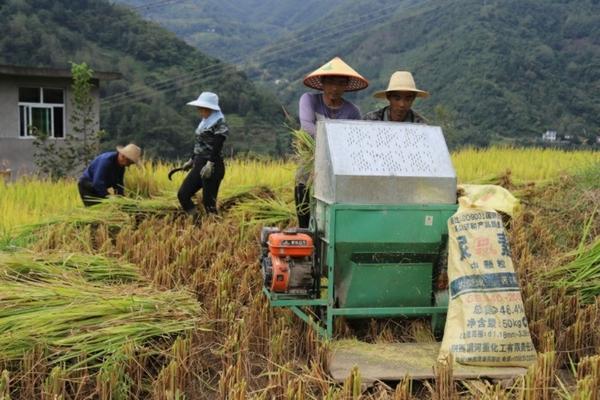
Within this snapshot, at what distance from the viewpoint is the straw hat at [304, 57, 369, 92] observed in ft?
14.6

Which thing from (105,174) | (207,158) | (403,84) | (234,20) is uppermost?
(234,20)

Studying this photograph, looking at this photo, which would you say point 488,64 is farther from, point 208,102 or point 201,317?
point 201,317

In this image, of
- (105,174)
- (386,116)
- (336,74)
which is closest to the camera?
(336,74)

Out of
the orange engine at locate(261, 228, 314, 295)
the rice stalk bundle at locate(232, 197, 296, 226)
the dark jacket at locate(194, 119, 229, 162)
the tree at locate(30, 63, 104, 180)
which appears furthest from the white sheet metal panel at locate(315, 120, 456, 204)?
the tree at locate(30, 63, 104, 180)

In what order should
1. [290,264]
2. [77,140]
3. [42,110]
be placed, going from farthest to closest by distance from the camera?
[42,110] → [77,140] → [290,264]

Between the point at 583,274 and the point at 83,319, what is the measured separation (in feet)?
10.1

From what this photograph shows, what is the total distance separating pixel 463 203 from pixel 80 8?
43.9 m

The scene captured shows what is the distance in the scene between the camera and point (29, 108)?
683 inches

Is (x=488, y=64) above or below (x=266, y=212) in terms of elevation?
above

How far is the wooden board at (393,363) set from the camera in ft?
9.71

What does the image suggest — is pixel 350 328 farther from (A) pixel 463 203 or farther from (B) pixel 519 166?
(B) pixel 519 166

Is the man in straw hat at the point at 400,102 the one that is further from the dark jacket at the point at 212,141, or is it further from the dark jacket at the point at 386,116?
the dark jacket at the point at 212,141

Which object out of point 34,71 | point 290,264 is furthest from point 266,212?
point 34,71

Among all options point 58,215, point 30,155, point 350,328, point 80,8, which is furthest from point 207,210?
point 80,8
